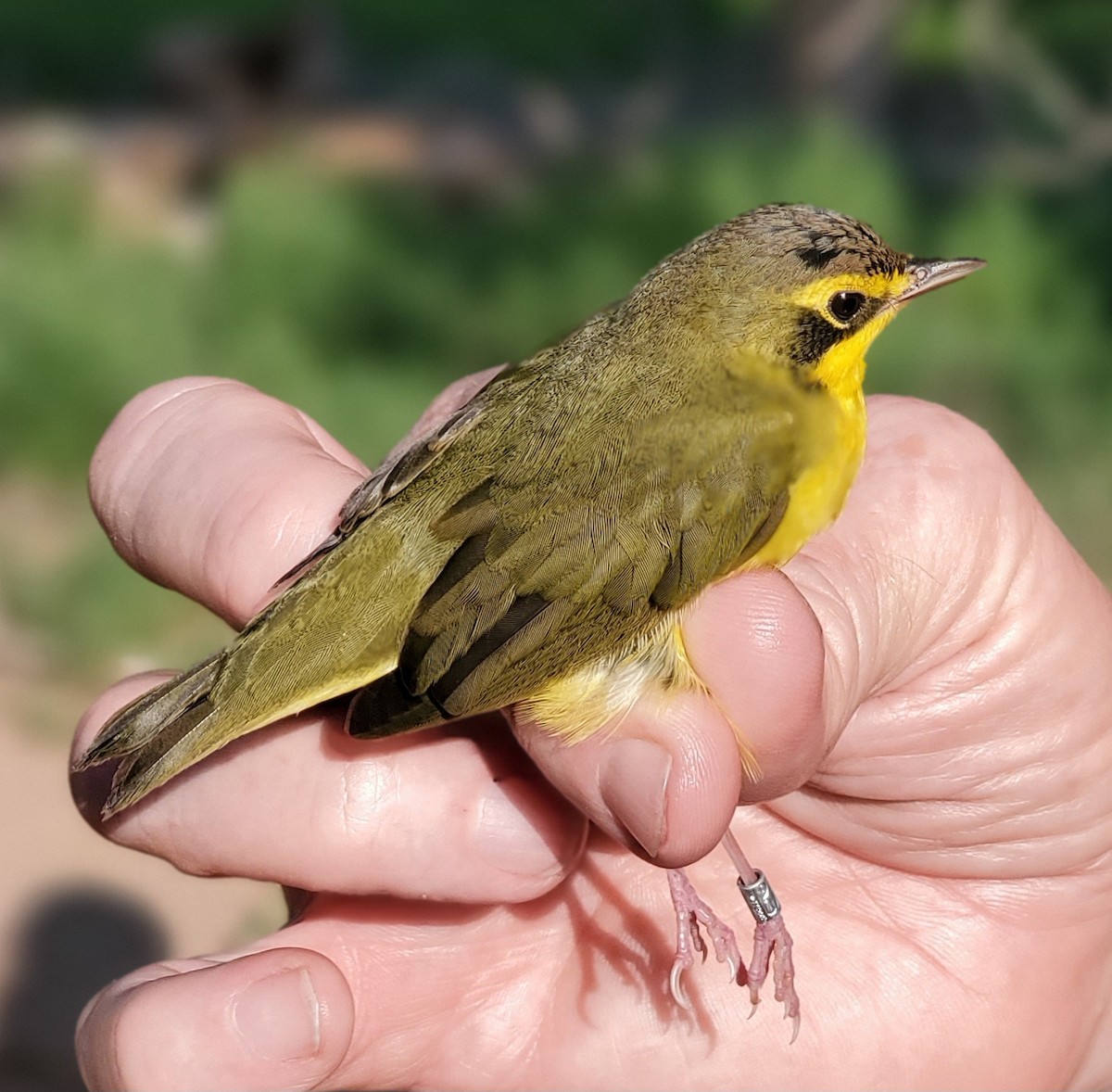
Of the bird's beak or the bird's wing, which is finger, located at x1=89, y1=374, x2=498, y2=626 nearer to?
the bird's wing

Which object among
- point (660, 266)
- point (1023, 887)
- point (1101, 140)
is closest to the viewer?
point (660, 266)

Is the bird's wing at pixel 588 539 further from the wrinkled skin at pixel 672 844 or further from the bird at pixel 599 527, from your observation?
the wrinkled skin at pixel 672 844

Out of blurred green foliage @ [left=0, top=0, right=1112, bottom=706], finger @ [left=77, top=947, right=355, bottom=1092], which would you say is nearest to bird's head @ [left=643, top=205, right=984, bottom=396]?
finger @ [left=77, top=947, right=355, bottom=1092]

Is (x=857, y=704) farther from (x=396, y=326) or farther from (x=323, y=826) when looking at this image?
(x=396, y=326)

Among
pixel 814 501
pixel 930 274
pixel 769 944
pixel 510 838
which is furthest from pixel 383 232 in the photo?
pixel 769 944

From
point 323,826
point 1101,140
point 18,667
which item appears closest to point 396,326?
point 18,667

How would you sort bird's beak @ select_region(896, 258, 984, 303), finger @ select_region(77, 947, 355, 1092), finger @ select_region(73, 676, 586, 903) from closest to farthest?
finger @ select_region(77, 947, 355, 1092) < finger @ select_region(73, 676, 586, 903) < bird's beak @ select_region(896, 258, 984, 303)

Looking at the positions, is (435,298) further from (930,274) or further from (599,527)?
(599,527)

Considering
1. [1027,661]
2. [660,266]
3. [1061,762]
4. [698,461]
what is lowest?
[1061,762]
